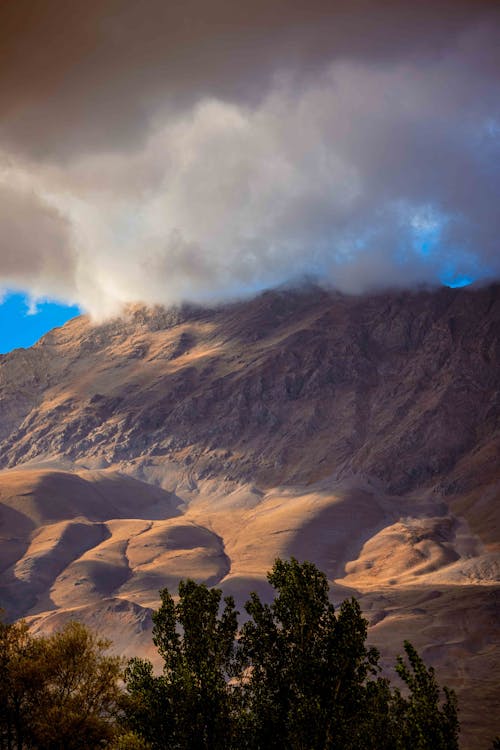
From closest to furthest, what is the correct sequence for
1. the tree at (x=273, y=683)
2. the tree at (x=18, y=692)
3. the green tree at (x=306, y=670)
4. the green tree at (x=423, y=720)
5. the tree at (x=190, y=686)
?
the green tree at (x=423, y=720) → the green tree at (x=306, y=670) → the tree at (x=273, y=683) → the tree at (x=18, y=692) → the tree at (x=190, y=686)

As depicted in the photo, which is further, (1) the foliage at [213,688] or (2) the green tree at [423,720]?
(1) the foliage at [213,688]

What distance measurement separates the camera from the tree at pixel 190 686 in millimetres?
32812

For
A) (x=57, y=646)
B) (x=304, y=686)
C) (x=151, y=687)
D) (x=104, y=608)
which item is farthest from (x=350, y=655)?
(x=104, y=608)

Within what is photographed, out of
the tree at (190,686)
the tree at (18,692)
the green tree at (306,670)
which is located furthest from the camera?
the tree at (190,686)

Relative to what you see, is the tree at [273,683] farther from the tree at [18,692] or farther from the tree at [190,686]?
the tree at [18,692]

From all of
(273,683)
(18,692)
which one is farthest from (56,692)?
(273,683)

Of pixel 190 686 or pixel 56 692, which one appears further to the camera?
pixel 56 692

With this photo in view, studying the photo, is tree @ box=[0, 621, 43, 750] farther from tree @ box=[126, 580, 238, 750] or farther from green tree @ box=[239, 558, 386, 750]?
green tree @ box=[239, 558, 386, 750]

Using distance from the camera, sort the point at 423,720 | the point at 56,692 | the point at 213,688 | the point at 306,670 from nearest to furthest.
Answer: the point at 423,720, the point at 306,670, the point at 213,688, the point at 56,692

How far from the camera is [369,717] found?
3306 centimetres

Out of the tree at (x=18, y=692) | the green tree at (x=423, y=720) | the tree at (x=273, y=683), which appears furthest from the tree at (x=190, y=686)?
the green tree at (x=423, y=720)

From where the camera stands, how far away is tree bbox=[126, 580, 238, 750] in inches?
1292

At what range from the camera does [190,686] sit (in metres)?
32.7

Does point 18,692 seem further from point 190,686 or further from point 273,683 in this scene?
point 273,683
